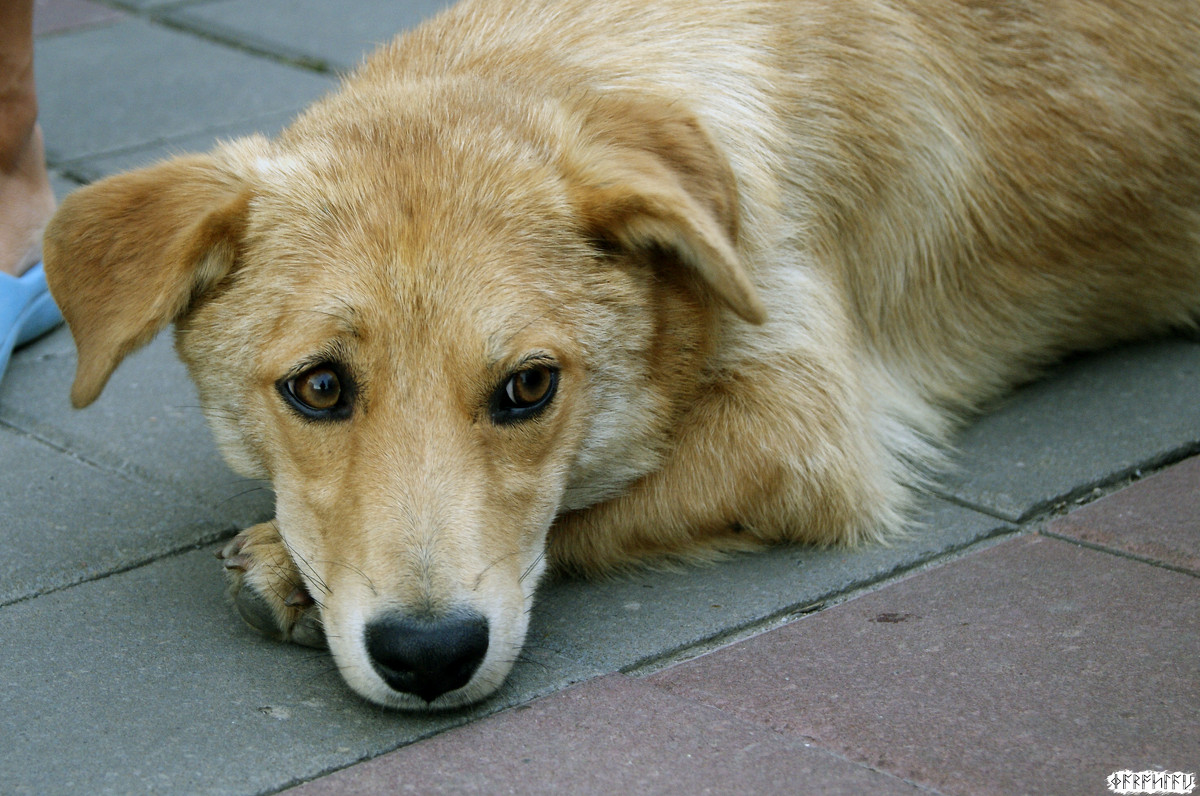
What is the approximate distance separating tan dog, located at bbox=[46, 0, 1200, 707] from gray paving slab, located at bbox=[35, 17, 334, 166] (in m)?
3.17

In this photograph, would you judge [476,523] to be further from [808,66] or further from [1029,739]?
[808,66]

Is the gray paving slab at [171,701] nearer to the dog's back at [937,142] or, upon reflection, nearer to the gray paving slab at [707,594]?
the gray paving slab at [707,594]

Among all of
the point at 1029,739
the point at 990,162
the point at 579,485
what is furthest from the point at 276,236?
the point at 990,162

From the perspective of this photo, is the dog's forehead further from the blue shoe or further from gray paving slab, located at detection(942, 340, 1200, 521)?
the blue shoe

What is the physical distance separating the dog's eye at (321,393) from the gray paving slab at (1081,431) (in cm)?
183

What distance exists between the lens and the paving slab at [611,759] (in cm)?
258

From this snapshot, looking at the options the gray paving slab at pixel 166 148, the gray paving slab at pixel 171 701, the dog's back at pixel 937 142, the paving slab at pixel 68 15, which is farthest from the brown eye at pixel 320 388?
the paving slab at pixel 68 15

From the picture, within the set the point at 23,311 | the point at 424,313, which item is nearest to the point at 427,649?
the point at 424,313

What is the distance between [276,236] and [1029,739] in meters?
1.96

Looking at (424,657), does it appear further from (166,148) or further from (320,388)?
(166,148)

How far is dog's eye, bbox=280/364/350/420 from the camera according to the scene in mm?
3025

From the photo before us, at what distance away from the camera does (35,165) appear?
5.19m

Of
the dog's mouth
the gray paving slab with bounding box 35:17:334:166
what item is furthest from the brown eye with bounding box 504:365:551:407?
the gray paving slab with bounding box 35:17:334:166

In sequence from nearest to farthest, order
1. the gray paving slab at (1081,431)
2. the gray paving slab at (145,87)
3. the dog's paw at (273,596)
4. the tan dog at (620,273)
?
the tan dog at (620,273) < the dog's paw at (273,596) < the gray paving slab at (1081,431) < the gray paving slab at (145,87)
